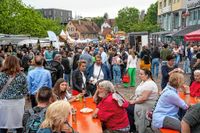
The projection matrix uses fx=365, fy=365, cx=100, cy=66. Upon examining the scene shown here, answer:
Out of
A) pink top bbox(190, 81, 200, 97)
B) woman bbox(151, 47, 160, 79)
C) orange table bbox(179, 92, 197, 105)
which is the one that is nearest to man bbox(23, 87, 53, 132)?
orange table bbox(179, 92, 197, 105)

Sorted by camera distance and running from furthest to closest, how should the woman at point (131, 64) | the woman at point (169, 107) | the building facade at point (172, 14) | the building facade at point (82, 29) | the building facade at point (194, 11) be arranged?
the building facade at point (82, 29)
the building facade at point (172, 14)
the building facade at point (194, 11)
the woman at point (131, 64)
the woman at point (169, 107)

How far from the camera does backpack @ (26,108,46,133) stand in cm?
456

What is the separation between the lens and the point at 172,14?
54.8m

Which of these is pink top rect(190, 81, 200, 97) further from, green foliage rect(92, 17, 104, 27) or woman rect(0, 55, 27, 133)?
green foliage rect(92, 17, 104, 27)

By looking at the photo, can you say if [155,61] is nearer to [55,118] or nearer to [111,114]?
[111,114]

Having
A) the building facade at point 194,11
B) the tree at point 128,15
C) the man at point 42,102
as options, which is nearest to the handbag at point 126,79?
the man at point 42,102

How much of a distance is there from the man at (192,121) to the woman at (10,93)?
3458mm

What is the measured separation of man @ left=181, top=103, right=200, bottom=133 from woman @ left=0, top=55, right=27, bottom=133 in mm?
3458

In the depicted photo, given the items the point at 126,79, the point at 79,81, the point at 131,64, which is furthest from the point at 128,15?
the point at 79,81

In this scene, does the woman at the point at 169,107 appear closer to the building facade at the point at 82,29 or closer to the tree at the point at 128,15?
the tree at the point at 128,15

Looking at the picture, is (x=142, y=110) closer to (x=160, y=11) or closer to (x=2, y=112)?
(x=2, y=112)

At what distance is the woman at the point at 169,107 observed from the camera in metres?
6.29

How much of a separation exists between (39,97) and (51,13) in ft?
461

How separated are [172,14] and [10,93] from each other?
50595 millimetres
